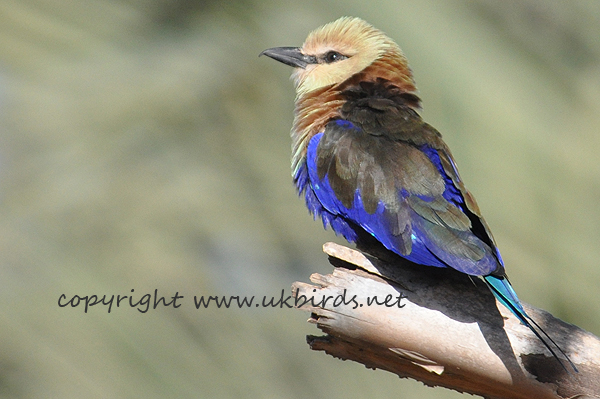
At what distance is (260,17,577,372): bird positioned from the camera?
6.55 ft

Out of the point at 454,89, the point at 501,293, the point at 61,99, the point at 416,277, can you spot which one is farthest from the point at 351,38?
the point at 61,99

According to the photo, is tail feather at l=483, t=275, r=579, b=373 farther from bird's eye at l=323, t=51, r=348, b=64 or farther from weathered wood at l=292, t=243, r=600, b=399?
bird's eye at l=323, t=51, r=348, b=64

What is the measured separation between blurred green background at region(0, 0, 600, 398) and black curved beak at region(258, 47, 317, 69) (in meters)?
0.62

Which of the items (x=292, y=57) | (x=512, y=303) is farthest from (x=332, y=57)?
(x=512, y=303)

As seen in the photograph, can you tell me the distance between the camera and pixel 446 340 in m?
1.81

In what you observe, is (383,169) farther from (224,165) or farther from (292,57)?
(224,165)

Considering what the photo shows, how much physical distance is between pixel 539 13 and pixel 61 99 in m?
2.79

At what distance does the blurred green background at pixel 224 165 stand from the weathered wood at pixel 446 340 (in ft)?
4.14

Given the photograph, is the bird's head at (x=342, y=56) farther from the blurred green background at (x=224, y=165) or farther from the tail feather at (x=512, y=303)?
the tail feather at (x=512, y=303)

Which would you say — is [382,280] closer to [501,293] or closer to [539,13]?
[501,293]

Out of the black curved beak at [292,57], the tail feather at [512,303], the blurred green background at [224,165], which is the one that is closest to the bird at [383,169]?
the tail feather at [512,303]

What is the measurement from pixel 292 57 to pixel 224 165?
85 cm

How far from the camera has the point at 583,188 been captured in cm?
347

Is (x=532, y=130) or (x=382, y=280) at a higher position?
(x=532, y=130)
